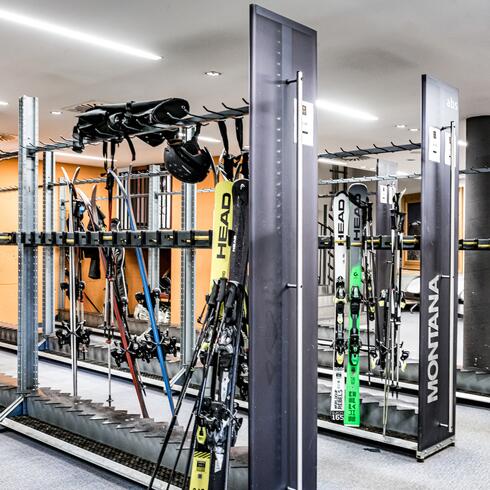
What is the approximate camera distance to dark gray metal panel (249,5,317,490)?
251 centimetres

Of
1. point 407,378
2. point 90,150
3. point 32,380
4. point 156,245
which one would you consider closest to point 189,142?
point 156,245

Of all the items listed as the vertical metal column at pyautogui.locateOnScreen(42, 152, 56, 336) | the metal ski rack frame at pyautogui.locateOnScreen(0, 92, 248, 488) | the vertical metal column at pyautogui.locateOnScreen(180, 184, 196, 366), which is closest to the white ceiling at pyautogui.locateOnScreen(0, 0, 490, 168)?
the vertical metal column at pyautogui.locateOnScreen(42, 152, 56, 336)

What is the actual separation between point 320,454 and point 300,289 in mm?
1816

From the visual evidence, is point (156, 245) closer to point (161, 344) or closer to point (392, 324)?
point (161, 344)

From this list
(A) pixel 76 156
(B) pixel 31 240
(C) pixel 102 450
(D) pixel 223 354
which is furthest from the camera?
(A) pixel 76 156

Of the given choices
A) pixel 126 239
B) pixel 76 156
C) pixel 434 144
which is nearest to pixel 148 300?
pixel 126 239

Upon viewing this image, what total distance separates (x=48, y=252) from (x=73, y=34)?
11.0ft

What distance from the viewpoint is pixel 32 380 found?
4309 millimetres

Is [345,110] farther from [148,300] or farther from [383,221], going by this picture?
[148,300]

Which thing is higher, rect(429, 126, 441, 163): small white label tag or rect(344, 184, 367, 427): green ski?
rect(429, 126, 441, 163): small white label tag

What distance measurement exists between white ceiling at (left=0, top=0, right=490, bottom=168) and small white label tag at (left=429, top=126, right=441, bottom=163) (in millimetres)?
722

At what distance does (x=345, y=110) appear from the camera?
6.32 meters

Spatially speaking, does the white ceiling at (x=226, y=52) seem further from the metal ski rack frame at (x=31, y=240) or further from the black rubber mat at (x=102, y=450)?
the black rubber mat at (x=102, y=450)

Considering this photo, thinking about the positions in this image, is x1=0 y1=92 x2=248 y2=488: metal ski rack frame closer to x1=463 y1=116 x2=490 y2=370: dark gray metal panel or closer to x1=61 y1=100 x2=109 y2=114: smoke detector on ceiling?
x1=61 y1=100 x2=109 y2=114: smoke detector on ceiling
